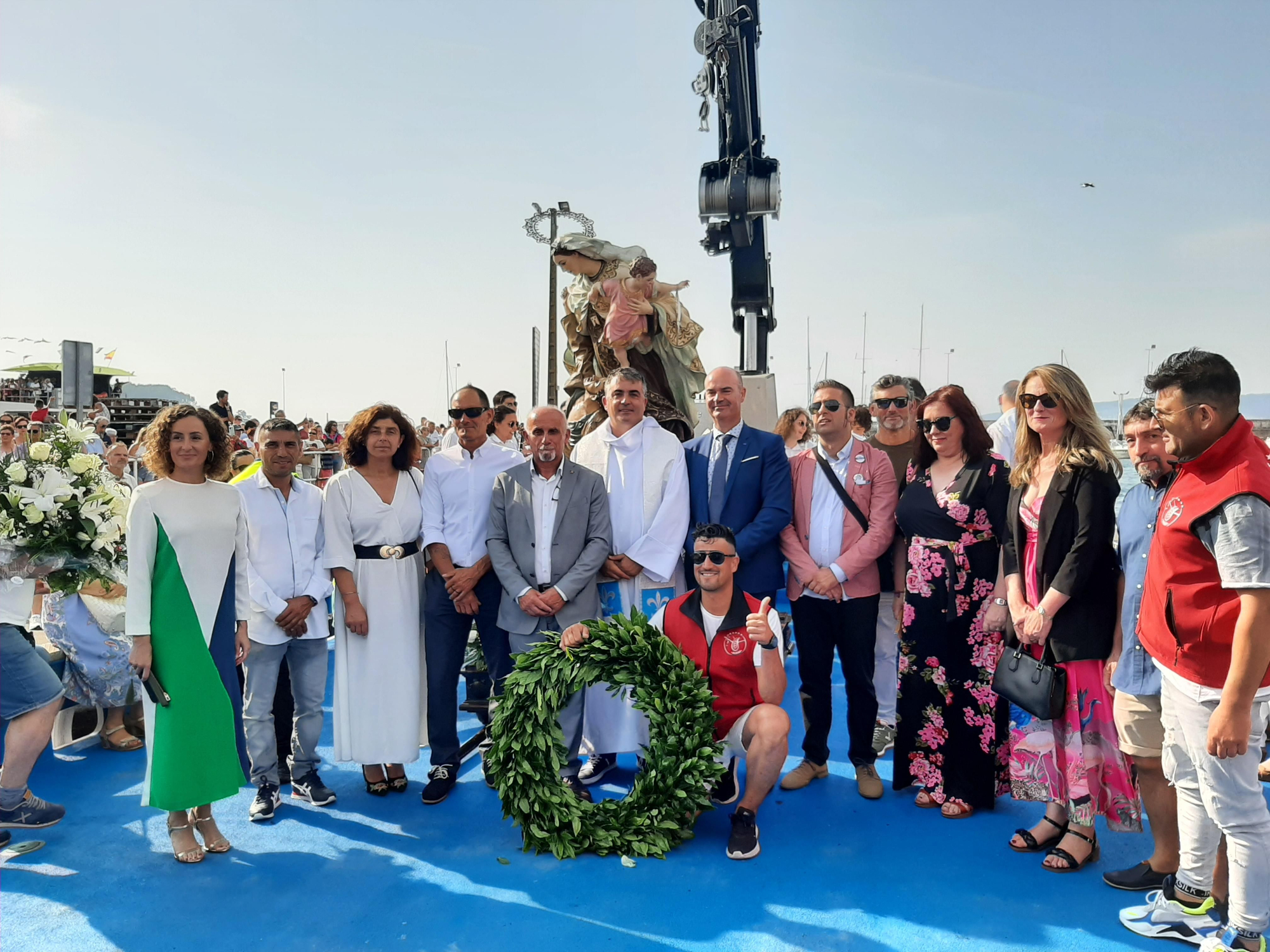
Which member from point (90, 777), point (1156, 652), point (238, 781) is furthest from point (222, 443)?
point (1156, 652)

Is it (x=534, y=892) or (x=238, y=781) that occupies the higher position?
(x=238, y=781)

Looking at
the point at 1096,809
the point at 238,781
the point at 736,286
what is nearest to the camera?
the point at 1096,809

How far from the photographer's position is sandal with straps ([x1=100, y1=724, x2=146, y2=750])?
201 inches

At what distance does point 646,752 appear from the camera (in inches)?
153

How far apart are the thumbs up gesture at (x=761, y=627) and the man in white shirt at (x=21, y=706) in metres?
3.38

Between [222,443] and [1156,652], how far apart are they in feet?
13.1

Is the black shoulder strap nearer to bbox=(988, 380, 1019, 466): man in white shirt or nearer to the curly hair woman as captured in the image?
bbox=(988, 380, 1019, 466): man in white shirt

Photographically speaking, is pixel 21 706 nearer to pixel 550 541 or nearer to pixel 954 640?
pixel 550 541

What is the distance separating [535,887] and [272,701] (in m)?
1.76

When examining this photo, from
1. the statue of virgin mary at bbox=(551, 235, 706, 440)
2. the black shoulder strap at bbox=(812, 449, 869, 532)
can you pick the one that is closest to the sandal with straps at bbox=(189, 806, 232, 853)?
the black shoulder strap at bbox=(812, 449, 869, 532)

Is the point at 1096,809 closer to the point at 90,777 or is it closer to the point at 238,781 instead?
the point at 238,781

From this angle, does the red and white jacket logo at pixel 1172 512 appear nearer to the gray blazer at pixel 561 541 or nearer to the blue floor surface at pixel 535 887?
the blue floor surface at pixel 535 887

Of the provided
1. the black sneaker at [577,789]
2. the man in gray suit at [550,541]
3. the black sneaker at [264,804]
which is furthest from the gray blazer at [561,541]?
the black sneaker at [264,804]

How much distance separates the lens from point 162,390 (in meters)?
54.0
